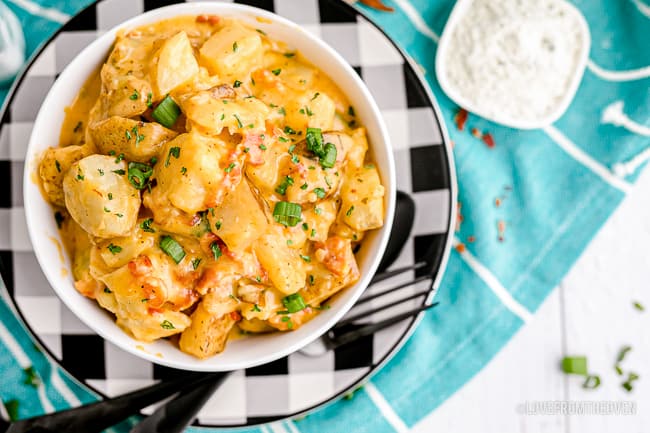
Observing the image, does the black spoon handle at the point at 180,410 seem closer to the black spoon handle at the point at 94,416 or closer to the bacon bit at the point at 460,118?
the black spoon handle at the point at 94,416

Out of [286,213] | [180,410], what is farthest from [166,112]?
[180,410]

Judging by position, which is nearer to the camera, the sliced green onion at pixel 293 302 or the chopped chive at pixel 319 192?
the chopped chive at pixel 319 192

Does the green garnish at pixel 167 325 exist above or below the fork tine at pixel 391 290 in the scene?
above

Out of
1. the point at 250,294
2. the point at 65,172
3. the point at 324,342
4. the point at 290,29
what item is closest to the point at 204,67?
the point at 290,29

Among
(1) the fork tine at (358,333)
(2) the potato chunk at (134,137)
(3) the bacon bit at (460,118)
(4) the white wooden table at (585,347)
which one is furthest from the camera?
(4) the white wooden table at (585,347)

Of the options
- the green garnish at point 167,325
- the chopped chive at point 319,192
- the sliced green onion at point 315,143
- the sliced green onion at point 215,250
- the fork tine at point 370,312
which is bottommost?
the fork tine at point 370,312

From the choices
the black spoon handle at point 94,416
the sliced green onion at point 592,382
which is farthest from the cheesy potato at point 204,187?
the sliced green onion at point 592,382
